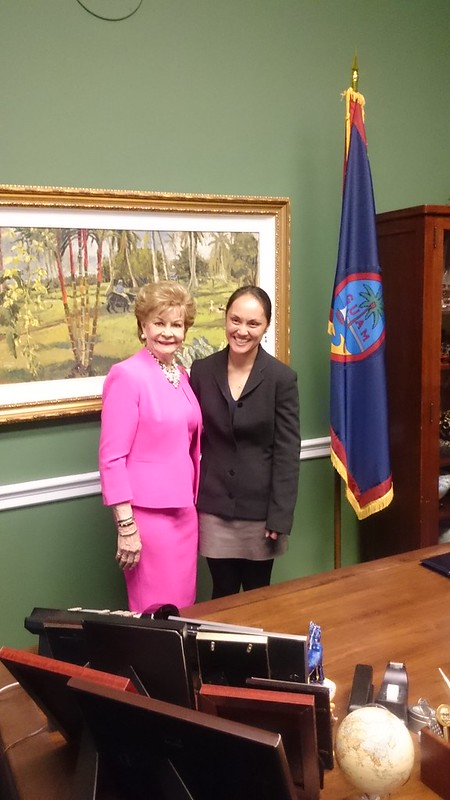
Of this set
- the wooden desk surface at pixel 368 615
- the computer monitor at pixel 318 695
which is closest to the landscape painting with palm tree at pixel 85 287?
the wooden desk surface at pixel 368 615

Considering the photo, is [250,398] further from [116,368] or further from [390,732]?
[390,732]

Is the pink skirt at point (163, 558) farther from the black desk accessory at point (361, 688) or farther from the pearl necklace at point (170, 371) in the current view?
the black desk accessory at point (361, 688)

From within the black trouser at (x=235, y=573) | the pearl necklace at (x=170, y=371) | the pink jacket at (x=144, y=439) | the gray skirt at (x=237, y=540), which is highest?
the pearl necklace at (x=170, y=371)

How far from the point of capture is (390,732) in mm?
811

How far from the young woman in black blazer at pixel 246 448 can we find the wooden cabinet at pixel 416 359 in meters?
0.66

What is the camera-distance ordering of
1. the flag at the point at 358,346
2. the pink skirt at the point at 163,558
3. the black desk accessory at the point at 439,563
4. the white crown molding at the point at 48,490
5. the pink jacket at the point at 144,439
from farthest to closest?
the flag at the point at 358,346, the white crown molding at the point at 48,490, the pink skirt at the point at 163,558, the pink jacket at the point at 144,439, the black desk accessory at the point at 439,563

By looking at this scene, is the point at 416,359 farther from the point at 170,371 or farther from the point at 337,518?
the point at 170,371

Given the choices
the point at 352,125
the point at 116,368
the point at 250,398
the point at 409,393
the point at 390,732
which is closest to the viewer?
the point at 390,732

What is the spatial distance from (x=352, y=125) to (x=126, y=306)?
1058 mm

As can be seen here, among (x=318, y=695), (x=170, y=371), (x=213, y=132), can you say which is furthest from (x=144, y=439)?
(x=213, y=132)

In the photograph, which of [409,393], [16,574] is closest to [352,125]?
[409,393]

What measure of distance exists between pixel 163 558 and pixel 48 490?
0.56m

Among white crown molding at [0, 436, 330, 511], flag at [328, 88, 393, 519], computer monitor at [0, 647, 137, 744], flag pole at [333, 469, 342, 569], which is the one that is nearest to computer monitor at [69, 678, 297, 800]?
computer monitor at [0, 647, 137, 744]

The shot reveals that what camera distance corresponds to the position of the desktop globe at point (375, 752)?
2.63 ft
